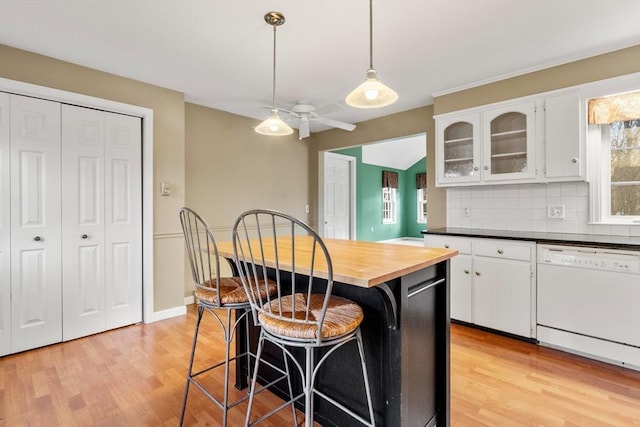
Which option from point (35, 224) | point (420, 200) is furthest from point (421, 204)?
point (35, 224)

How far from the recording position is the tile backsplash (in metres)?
2.77

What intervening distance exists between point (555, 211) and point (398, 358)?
2477 millimetres

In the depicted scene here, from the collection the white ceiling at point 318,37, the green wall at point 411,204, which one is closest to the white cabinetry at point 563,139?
the white ceiling at point 318,37

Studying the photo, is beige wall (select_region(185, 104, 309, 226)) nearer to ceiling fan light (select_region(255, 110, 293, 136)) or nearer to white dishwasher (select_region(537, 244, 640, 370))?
ceiling fan light (select_region(255, 110, 293, 136))

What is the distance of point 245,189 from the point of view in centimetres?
442

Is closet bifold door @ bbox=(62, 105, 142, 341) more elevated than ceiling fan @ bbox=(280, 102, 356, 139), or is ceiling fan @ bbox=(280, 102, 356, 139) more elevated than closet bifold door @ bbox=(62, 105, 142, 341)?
ceiling fan @ bbox=(280, 102, 356, 139)

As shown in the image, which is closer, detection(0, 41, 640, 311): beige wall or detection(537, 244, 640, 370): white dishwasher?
detection(537, 244, 640, 370): white dishwasher

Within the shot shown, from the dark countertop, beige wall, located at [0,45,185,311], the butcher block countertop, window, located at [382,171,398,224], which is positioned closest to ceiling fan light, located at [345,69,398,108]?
the butcher block countertop

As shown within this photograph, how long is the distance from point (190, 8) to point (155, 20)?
12.6 inches

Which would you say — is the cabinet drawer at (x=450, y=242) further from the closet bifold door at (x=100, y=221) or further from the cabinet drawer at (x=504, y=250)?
the closet bifold door at (x=100, y=221)

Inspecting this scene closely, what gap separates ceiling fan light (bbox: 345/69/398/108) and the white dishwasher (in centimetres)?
185

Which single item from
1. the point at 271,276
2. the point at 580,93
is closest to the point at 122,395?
the point at 271,276

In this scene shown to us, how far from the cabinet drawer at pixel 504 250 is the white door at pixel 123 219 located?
328 centimetres

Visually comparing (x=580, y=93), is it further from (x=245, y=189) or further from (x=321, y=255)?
(x=245, y=189)
